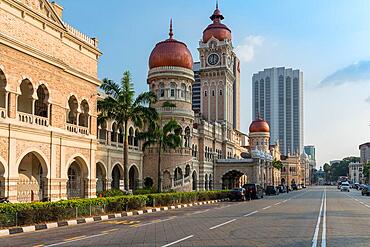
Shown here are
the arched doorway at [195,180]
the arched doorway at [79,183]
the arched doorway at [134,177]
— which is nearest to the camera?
the arched doorway at [79,183]

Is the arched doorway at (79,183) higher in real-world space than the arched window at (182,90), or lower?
lower

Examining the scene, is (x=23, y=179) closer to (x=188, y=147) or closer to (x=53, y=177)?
(x=53, y=177)

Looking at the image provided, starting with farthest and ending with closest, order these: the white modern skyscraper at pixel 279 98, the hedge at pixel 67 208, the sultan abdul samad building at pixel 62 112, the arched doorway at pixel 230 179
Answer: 1. the white modern skyscraper at pixel 279 98
2. the arched doorway at pixel 230 179
3. the sultan abdul samad building at pixel 62 112
4. the hedge at pixel 67 208

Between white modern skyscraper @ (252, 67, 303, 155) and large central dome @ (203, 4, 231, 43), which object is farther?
white modern skyscraper @ (252, 67, 303, 155)

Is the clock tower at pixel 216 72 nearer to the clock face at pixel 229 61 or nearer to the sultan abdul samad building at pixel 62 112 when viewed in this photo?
the clock face at pixel 229 61

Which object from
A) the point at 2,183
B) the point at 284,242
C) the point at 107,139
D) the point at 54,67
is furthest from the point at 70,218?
the point at 107,139

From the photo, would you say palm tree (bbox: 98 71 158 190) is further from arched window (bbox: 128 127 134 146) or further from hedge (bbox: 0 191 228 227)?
arched window (bbox: 128 127 134 146)

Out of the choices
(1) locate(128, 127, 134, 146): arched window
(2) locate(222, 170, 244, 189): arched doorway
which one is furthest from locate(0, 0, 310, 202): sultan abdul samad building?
(2) locate(222, 170, 244, 189): arched doorway

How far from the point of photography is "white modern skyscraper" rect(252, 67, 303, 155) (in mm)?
168250

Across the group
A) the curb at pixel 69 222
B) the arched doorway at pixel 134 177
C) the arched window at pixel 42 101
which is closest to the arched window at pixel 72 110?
the arched window at pixel 42 101

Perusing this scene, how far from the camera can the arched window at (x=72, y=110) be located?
29.1 meters

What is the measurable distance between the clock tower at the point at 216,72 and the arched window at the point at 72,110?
4009 centimetres

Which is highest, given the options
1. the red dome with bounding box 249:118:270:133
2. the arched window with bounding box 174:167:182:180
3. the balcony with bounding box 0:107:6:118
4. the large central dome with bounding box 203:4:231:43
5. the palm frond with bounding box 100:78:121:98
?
the large central dome with bounding box 203:4:231:43

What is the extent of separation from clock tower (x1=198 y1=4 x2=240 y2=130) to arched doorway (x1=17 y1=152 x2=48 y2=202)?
4338 centimetres
